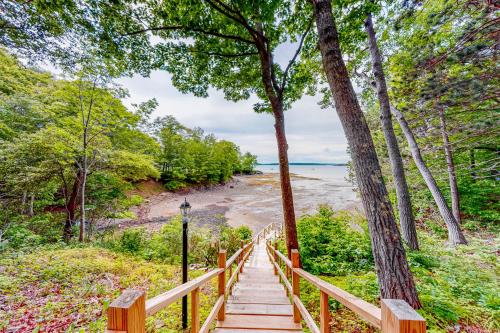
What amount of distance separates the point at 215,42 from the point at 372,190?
5448 mm

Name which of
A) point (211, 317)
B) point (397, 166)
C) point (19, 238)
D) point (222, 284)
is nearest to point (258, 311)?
point (222, 284)

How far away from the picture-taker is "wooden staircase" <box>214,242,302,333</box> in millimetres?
2451

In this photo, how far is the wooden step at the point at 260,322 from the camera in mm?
2476

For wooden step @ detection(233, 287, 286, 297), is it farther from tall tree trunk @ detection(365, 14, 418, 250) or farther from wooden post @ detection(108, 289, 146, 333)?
tall tree trunk @ detection(365, 14, 418, 250)

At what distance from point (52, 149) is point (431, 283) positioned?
1246 centimetres

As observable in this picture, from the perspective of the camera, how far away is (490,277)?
3.78m

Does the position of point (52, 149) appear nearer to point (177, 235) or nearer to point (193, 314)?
point (177, 235)

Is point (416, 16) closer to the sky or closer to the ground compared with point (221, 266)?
closer to the sky

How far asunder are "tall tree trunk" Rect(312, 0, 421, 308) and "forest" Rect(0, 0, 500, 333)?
16mm

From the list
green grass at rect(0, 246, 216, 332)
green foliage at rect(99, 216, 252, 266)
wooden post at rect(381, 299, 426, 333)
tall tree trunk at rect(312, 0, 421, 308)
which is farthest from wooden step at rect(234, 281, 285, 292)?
wooden post at rect(381, 299, 426, 333)

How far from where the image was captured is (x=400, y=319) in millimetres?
755

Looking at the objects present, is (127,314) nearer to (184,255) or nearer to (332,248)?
(184,255)

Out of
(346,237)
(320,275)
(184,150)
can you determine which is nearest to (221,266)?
(320,275)

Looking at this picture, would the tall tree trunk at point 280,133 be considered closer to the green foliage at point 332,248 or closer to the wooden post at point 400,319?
the green foliage at point 332,248
